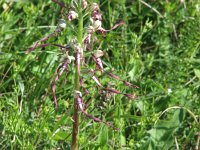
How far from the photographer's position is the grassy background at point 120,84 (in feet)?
11.9

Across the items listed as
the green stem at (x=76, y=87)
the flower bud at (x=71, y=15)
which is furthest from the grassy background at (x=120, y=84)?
the flower bud at (x=71, y=15)

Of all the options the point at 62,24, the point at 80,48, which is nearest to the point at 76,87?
the point at 80,48

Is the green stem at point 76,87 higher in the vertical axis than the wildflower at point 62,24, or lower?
lower

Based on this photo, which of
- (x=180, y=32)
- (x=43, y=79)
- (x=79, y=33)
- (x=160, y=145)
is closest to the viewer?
(x=79, y=33)

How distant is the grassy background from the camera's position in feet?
11.9

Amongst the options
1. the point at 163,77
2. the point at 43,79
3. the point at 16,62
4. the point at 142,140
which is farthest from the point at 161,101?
the point at 16,62

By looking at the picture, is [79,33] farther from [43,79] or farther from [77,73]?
[43,79]

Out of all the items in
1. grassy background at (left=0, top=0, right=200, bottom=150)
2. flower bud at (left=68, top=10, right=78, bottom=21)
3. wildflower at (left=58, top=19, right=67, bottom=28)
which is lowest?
grassy background at (left=0, top=0, right=200, bottom=150)

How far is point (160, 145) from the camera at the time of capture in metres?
3.70

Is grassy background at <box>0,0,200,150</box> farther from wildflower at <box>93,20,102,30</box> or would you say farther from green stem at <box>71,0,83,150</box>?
wildflower at <box>93,20,102,30</box>

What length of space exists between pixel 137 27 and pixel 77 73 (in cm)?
214

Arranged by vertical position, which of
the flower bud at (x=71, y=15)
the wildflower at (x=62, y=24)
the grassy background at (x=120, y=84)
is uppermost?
the flower bud at (x=71, y=15)

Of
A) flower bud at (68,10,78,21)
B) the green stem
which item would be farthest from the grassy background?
flower bud at (68,10,78,21)

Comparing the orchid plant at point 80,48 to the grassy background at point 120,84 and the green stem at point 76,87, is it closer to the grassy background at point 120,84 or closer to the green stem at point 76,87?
the green stem at point 76,87
